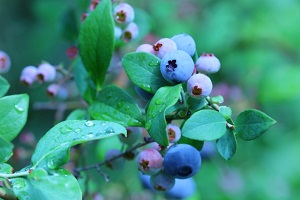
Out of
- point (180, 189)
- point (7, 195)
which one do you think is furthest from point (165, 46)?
point (180, 189)

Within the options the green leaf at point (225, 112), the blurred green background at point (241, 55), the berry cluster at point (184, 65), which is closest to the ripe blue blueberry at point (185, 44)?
the berry cluster at point (184, 65)

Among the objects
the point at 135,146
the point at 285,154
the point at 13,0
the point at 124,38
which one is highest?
the point at 124,38

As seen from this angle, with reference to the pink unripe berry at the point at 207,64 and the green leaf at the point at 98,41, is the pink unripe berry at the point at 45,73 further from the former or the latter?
the pink unripe berry at the point at 207,64

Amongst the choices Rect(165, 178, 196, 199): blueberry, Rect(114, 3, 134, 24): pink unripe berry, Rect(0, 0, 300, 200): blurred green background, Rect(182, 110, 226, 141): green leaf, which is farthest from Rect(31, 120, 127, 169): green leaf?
Rect(0, 0, 300, 200): blurred green background

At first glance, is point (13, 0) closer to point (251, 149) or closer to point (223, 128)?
point (251, 149)

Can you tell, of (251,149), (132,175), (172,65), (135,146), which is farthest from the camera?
(251,149)

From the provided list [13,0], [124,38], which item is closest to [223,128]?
[124,38]

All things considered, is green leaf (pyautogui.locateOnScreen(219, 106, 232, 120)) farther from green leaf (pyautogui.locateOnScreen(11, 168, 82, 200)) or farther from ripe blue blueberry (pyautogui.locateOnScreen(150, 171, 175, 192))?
green leaf (pyautogui.locateOnScreen(11, 168, 82, 200))

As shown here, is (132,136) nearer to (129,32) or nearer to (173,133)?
(173,133)
